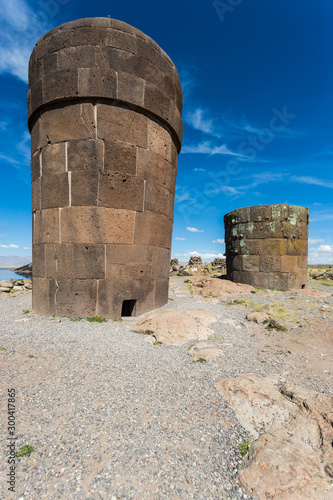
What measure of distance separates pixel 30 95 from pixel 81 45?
1889 mm

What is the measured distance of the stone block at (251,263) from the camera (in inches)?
434

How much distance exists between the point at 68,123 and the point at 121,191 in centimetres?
207

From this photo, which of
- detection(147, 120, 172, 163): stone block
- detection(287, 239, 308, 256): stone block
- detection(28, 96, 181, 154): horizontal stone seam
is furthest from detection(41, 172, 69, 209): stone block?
detection(287, 239, 308, 256): stone block

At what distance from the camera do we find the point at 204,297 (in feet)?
28.4

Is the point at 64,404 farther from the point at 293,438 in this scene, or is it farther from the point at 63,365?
the point at 293,438

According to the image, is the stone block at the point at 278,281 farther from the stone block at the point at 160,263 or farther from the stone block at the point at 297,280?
the stone block at the point at 160,263

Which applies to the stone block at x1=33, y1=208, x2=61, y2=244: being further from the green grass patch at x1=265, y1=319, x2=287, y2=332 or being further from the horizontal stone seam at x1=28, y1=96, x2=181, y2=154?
the green grass patch at x1=265, y1=319, x2=287, y2=332

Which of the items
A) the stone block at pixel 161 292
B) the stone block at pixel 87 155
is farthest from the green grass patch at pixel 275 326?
the stone block at pixel 87 155

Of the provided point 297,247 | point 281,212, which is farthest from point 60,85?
point 297,247

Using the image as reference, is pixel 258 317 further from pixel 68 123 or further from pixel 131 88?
pixel 68 123

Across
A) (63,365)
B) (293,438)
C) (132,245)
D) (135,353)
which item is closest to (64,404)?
(63,365)

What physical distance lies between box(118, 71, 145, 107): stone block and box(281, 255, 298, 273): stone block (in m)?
8.22

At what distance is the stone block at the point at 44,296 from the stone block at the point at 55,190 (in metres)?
1.87

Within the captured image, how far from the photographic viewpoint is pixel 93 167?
5871mm
